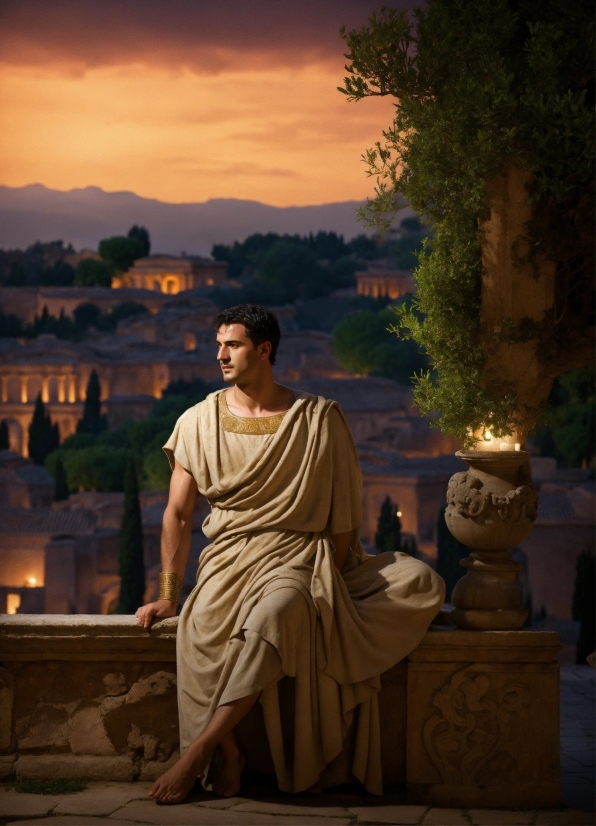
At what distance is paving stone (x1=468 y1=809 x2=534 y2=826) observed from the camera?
3.29 m

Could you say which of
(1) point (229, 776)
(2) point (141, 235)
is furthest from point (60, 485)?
(1) point (229, 776)

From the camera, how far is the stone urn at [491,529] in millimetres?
3584

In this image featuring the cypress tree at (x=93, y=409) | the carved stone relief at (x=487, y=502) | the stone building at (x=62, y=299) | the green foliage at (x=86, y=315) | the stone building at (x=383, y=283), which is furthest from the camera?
the stone building at (x=383, y=283)

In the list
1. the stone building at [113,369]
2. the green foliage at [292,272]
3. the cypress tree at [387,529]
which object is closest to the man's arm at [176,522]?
the cypress tree at [387,529]

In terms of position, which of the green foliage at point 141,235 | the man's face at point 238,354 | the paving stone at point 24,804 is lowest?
the paving stone at point 24,804

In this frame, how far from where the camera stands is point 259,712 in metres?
3.49

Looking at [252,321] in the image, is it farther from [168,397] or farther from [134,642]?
[168,397]

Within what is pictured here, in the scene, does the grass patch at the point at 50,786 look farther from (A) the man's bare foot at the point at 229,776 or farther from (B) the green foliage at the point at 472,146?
(B) the green foliage at the point at 472,146

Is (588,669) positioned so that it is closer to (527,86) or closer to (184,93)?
(527,86)

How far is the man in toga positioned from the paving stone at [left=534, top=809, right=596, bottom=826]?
1.35ft

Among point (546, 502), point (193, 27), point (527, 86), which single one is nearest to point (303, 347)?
point (546, 502)

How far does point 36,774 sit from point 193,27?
23066 mm

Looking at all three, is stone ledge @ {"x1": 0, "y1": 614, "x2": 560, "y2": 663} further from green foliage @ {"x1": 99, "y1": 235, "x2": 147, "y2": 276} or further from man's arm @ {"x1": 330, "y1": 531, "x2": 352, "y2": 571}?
green foliage @ {"x1": 99, "y1": 235, "x2": 147, "y2": 276}

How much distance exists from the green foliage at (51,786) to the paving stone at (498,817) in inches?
38.5
